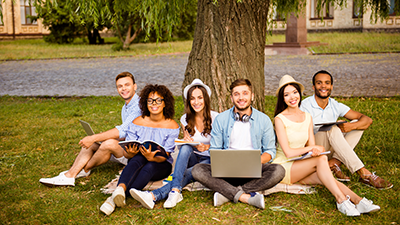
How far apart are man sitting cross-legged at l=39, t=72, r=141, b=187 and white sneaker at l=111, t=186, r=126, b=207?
83 centimetres

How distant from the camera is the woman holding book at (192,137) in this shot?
4012mm

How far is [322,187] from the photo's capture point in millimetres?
4121

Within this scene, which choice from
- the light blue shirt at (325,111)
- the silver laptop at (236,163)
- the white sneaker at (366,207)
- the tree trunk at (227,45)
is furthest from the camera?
the tree trunk at (227,45)

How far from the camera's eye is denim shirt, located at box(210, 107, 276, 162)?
4016mm

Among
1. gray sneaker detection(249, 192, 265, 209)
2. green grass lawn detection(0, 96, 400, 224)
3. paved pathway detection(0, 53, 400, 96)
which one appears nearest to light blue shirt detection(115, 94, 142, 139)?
green grass lawn detection(0, 96, 400, 224)

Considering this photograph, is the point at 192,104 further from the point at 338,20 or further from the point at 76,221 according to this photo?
the point at 338,20

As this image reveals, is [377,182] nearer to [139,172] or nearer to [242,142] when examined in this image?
[242,142]

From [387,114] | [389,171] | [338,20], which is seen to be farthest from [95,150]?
[338,20]

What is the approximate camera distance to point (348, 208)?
3482 millimetres

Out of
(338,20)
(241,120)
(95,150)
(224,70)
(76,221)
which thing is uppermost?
(338,20)

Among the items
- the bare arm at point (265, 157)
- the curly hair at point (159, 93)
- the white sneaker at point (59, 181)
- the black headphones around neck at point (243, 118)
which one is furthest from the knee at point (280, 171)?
the white sneaker at point (59, 181)

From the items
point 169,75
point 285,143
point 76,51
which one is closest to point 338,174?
point 285,143

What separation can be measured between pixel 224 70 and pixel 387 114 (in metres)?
3.22

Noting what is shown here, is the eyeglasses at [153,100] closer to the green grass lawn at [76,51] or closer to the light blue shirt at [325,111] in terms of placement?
the light blue shirt at [325,111]
